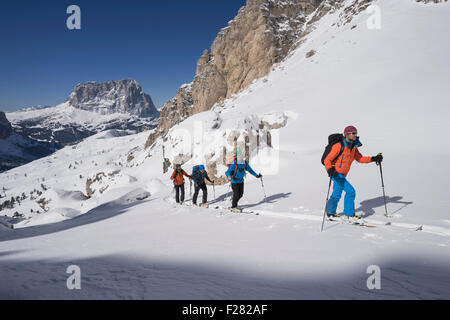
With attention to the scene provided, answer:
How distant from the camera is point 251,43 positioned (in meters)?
66.4

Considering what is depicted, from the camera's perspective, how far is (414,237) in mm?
4438

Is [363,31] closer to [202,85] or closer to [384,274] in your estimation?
[384,274]

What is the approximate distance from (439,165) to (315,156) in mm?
5343

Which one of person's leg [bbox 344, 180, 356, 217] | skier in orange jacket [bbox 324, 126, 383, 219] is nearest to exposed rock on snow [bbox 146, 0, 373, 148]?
skier in orange jacket [bbox 324, 126, 383, 219]

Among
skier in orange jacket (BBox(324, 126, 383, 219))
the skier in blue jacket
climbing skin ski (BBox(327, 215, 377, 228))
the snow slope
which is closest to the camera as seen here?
the snow slope

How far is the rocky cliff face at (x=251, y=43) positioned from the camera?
202 feet

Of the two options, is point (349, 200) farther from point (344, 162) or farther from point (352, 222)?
point (344, 162)

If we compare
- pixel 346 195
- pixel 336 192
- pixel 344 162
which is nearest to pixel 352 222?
pixel 346 195

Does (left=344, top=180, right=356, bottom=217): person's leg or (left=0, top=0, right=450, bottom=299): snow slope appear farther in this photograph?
(left=344, top=180, right=356, bottom=217): person's leg

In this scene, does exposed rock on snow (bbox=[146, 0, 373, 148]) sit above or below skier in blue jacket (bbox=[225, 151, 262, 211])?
above

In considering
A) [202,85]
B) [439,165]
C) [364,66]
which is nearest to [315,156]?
[439,165]

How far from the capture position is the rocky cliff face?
202ft

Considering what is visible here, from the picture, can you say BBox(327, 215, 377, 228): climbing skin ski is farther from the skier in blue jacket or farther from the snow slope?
the skier in blue jacket
